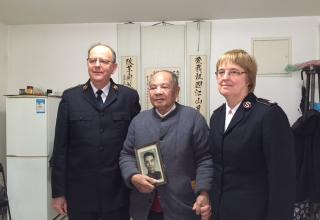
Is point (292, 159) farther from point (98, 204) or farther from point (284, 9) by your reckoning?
point (284, 9)

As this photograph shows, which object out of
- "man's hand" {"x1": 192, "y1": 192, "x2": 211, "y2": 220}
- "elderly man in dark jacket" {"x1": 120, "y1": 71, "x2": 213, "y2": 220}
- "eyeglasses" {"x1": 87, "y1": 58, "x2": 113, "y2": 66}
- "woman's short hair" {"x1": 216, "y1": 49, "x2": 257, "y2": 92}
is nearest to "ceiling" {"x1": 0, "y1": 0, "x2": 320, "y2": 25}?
"eyeglasses" {"x1": 87, "y1": 58, "x2": 113, "y2": 66}

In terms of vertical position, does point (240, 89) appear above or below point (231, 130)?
above

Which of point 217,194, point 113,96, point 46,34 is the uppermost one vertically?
point 46,34

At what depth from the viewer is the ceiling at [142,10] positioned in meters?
2.87

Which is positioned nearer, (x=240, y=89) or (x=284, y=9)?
(x=240, y=89)

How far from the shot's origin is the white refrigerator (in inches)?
116

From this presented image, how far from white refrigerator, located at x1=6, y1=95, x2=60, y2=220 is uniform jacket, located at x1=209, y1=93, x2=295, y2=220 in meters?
1.99

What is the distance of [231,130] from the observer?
1.35 meters

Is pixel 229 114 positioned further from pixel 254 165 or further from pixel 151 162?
pixel 151 162

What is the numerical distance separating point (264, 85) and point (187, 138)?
2058 millimetres

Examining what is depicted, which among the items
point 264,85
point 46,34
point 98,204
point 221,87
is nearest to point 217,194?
point 221,87

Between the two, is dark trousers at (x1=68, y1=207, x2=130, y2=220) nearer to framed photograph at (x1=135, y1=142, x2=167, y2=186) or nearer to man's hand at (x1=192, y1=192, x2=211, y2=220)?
framed photograph at (x1=135, y1=142, x2=167, y2=186)

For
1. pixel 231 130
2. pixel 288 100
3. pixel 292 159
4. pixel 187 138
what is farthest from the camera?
pixel 288 100

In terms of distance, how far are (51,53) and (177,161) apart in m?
2.58
